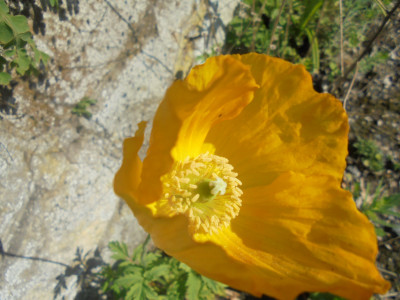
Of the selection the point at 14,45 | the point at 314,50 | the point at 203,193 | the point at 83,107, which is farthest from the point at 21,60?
the point at 314,50

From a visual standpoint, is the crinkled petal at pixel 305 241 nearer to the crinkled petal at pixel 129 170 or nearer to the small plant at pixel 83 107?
the crinkled petal at pixel 129 170

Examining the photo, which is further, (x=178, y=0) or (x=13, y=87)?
(x=178, y=0)

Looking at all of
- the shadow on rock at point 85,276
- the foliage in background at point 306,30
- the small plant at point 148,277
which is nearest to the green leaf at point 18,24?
the small plant at point 148,277

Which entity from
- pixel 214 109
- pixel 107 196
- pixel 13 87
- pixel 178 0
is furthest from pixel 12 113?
pixel 178 0

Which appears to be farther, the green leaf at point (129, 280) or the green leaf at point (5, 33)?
the green leaf at point (129, 280)

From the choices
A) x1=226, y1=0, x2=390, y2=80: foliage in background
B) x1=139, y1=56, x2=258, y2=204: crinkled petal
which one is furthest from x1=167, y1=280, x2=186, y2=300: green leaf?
x1=226, y1=0, x2=390, y2=80: foliage in background

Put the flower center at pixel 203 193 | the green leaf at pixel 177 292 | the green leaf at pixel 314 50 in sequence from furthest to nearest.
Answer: the green leaf at pixel 314 50, the green leaf at pixel 177 292, the flower center at pixel 203 193

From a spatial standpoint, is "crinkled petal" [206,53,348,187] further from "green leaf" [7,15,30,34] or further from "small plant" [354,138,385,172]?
"small plant" [354,138,385,172]

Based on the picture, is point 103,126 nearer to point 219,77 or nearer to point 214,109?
point 214,109
